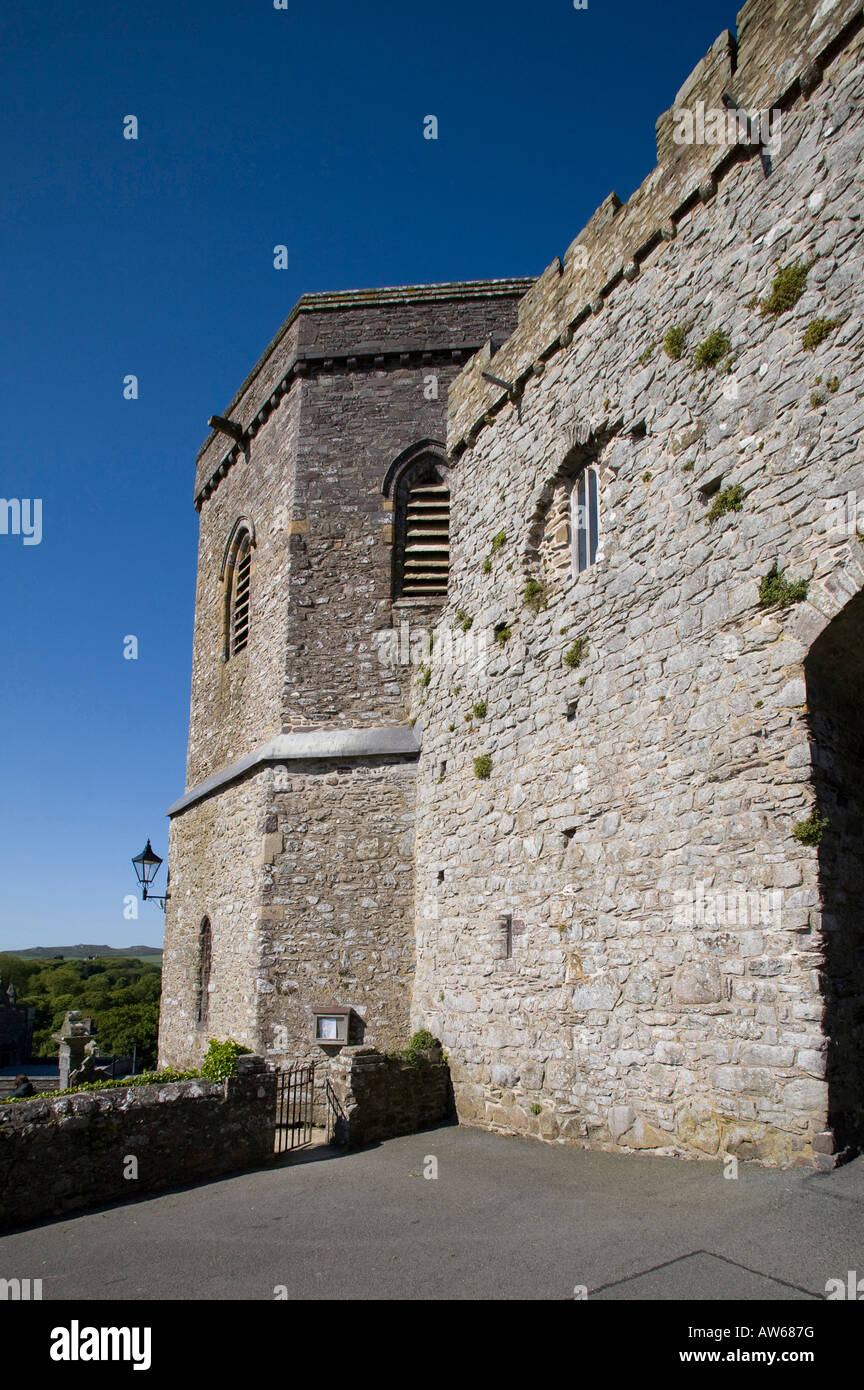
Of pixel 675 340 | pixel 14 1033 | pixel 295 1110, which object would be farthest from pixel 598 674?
pixel 14 1033

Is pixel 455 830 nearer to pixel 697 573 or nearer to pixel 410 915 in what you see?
pixel 410 915

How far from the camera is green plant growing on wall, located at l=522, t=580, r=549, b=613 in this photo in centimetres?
946

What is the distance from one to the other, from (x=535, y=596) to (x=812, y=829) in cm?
440

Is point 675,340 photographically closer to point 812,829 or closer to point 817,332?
point 817,332

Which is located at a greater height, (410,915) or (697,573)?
(697,573)

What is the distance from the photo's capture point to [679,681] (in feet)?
23.7

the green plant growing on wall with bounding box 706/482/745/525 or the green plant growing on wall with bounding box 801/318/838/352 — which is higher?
the green plant growing on wall with bounding box 801/318/838/352

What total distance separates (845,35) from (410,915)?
31.3 feet

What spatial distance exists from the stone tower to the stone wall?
143cm

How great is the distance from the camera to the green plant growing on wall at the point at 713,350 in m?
7.25

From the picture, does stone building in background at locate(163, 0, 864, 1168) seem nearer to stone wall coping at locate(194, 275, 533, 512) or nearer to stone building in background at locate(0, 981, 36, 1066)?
stone wall coping at locate(194, 275, 533, 512)

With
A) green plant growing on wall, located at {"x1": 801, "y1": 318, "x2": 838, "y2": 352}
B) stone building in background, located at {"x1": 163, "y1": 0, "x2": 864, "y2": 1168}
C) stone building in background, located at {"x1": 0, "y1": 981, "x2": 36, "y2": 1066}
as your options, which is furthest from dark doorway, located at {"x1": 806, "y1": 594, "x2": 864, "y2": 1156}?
stone building in background, located at {"x1": 0, "y1": 981, "x2": 36, "y2": 1066}

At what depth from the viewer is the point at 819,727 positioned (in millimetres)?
6156
